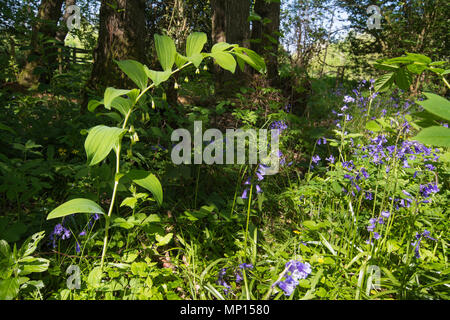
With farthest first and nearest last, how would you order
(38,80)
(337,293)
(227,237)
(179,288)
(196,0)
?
(196,0) → (38,80) → (227,237) → (179,288) → (337,293)

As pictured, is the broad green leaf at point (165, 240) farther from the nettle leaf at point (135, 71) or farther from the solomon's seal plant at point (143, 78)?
the nettle leaf at point (135, 71)

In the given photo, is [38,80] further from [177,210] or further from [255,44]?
[177,210]

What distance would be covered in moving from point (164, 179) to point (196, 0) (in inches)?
267

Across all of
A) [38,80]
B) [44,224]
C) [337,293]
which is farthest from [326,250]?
[38,80]

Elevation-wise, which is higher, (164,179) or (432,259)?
(164,179)

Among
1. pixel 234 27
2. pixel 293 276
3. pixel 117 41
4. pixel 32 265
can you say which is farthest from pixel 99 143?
pixel 234 27

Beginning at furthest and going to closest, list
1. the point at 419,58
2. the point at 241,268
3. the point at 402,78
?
1. the point at 241,268
2. the point at 402,78
3. the point at 419,58

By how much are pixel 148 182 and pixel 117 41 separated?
234cm

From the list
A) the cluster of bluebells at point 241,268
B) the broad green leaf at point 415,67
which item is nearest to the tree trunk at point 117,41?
the cluster of bluebells at point 241,268

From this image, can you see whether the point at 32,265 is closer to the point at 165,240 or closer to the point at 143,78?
the point at 165,240

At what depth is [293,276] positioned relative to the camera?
1.08 m

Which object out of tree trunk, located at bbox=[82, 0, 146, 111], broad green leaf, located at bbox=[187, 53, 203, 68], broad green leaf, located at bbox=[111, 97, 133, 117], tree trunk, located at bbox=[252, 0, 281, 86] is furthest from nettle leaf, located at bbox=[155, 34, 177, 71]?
tree trunk, located at bbox=[252, 0, 281, 86]

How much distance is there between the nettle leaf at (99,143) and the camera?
2.83ft

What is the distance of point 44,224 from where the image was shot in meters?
1.61
